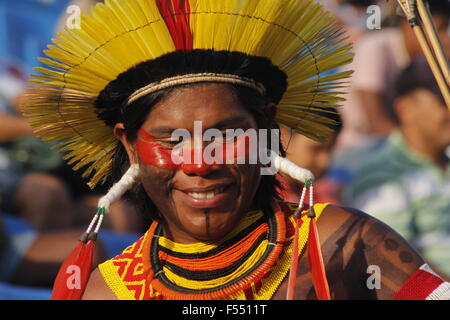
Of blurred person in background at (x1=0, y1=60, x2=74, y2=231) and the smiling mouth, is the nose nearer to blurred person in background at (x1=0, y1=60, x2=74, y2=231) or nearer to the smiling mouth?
the smiling mouth

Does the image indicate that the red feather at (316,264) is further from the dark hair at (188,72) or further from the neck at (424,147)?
the neck at (424,147)

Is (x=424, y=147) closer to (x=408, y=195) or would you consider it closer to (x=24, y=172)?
(x=408, y=195)

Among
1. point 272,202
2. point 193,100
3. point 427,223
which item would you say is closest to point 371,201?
point 427,223

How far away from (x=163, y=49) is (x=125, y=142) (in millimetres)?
471

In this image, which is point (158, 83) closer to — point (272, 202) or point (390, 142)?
point (272, 202)

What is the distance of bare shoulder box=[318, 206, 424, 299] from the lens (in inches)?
97.9

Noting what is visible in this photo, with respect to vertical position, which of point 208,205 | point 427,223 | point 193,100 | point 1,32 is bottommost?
point 427,223

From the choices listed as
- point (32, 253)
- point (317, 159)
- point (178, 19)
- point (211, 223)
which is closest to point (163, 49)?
point (178, 19)

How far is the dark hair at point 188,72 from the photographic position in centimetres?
261

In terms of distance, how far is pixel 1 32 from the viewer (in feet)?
25.0

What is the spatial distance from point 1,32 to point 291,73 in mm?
5542

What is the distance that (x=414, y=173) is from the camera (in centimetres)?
A: 680

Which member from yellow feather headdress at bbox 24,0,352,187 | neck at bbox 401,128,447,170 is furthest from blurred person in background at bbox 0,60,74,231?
yellow feather headdress at bbox 24,0,352,187

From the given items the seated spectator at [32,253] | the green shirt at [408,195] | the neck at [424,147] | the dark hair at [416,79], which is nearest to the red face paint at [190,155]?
the seated spectator at [32,253]
